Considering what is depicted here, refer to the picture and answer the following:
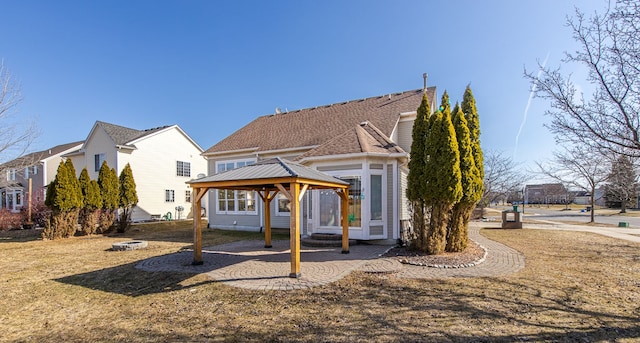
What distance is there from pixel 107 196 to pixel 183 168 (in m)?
12.6

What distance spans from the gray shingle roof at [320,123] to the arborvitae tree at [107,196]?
5733 mm

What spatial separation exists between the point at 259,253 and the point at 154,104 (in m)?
17.7

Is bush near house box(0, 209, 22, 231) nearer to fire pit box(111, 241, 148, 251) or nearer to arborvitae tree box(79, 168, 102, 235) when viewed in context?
arborvitae tree box(79, 168, 102, 235)

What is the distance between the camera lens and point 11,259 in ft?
31.7

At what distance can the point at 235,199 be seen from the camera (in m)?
16.7

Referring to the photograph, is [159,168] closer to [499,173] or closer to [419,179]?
[419,179]

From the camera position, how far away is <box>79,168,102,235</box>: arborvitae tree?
49.7 feet

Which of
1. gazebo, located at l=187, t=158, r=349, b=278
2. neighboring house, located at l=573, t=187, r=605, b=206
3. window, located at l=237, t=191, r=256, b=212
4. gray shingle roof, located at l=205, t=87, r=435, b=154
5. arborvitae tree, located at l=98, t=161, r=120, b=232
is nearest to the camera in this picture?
gazebo, located at l=187, t=158, r=349, b=278

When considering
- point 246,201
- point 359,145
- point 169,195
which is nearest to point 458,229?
point 359,145

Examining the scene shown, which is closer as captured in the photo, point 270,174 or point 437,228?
point 270,174

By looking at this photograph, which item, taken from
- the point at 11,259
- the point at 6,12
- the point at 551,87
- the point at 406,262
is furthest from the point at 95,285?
the point at 6,12

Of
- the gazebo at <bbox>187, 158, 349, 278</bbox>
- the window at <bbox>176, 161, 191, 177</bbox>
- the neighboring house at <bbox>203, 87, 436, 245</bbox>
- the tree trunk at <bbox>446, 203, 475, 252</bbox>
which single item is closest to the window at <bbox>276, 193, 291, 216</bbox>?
the neighboring house at <bbox>203, 87, 436, 245</bbox>

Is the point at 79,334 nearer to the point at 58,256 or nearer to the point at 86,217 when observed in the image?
the point at 58,256

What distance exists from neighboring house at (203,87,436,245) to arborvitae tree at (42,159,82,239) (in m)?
6.39
